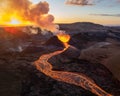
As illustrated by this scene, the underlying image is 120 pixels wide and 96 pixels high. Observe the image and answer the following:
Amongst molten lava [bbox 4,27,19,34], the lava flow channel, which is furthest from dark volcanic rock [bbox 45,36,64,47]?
molten lava [bbox 4,27,19,34]

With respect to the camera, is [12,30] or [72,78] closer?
[72,78]

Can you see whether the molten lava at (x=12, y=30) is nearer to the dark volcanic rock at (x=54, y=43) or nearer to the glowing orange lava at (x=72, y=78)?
the dark volcanic rock at (x=54, y=43)

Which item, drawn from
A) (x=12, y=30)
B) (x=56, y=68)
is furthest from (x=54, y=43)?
(x=12, y=30)

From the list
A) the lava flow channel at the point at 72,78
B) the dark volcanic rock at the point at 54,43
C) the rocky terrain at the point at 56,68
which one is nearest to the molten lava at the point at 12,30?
the dark volcanic rock at the point at 54,43

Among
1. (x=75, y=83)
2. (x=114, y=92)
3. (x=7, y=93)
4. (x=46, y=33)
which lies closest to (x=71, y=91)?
(x=75, y=83)

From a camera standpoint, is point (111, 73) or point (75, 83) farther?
point (111, 73)

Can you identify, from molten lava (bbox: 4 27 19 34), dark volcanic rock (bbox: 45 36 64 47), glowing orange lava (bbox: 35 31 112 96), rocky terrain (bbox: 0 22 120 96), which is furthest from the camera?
molten lava (bbox: 4 27 19 34)

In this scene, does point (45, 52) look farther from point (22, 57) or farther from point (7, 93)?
point (7, 93)

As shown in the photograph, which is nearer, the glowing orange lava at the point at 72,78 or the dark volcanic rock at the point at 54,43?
the glowing orange lava at the point at 72,78

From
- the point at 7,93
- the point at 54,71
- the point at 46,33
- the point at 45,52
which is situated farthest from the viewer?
the point at 46,33

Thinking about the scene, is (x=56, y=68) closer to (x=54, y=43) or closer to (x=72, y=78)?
(x=72, y=78)

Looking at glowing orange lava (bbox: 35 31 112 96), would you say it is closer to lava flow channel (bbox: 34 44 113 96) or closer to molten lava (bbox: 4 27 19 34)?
lava flow channel (bbox: 34 44 113 96)
